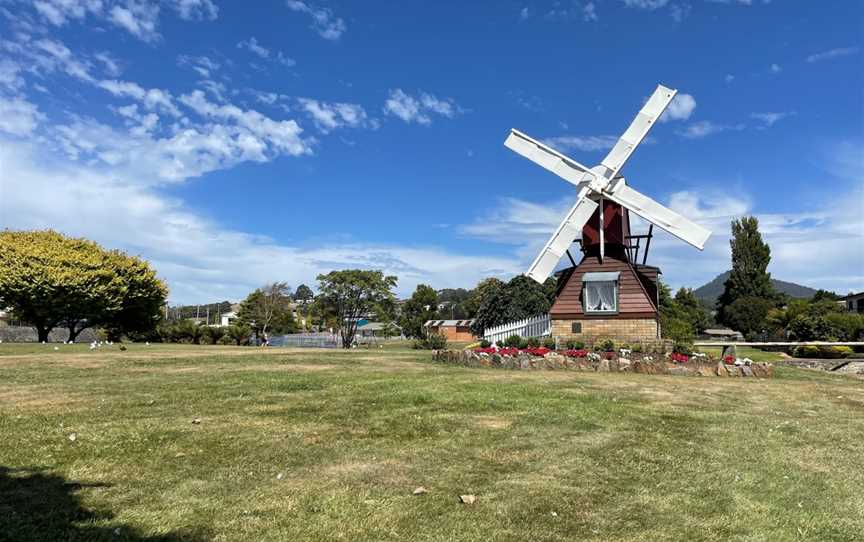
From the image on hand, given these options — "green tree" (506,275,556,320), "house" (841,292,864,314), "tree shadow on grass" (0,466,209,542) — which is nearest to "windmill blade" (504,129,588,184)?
"green tree" (506,275,556,320)

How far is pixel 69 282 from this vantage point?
98.8 ft

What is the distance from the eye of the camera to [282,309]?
66.9 m

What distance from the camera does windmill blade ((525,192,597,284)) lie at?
23359mm

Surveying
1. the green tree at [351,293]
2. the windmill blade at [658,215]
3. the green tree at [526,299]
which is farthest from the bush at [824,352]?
the green tree at [351,293]

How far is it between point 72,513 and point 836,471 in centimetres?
683

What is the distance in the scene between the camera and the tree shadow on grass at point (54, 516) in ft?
11.8

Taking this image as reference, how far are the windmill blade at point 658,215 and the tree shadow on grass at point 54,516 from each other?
21.8m

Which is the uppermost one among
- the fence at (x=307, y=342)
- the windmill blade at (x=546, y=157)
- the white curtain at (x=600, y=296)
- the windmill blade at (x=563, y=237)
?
the windmill blade at (x=546, y=157)

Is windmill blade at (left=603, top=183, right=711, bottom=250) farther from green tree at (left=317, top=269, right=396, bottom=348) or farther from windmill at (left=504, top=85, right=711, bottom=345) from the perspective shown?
green tree at (left=317, top=269, right=396, bottom=348)

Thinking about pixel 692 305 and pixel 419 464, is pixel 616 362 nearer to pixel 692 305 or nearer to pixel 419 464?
pixel 419 464

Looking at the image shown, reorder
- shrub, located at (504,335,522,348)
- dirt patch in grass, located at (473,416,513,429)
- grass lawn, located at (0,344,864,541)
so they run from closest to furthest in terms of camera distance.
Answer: grass lawn, located at (0,344,864,541), dirt patch in grass, located at (473,416,513,429), shrub, located at (504,335,522,348)

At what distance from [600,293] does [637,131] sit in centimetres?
722

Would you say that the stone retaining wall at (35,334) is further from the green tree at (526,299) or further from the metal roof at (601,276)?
the metal roof at (601,276)

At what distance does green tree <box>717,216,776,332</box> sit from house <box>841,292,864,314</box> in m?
8.48
